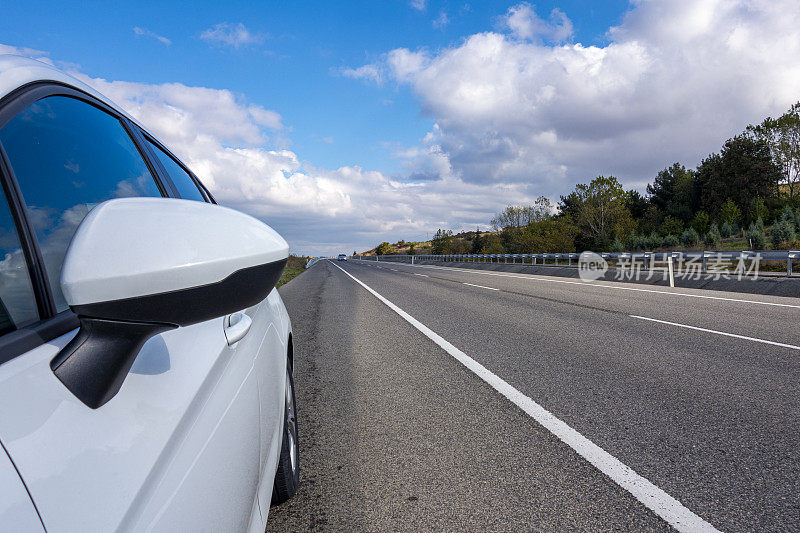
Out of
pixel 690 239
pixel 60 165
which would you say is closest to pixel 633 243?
pixel 690 239

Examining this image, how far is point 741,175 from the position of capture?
53219 millimetres

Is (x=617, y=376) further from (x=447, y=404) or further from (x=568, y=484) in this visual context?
(x=568, y=484)

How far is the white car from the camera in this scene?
31.3 inches

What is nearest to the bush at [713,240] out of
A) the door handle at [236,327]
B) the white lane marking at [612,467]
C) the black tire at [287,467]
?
the white lane marking at [612,467]

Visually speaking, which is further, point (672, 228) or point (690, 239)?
point (672, 228)

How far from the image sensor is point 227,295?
96 cm

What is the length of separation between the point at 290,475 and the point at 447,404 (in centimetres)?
186

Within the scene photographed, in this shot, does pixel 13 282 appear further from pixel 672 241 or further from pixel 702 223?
pixel 702 223

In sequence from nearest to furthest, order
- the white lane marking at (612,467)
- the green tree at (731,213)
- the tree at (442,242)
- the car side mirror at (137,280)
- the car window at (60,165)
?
the car side mirror at (137,280) → the car window at (60,165) → the white lane marking at (612,467) → the green tree at (731,213) → the tree at (442,242)

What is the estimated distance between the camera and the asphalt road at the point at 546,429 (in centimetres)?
247

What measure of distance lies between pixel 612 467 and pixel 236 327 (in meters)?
2.39

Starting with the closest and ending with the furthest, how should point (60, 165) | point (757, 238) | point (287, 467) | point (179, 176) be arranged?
point (60, 165) < point (287, 467) < point (179, 176) < point (757, 238)

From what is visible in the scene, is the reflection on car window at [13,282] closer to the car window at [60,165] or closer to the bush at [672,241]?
the car window at [60,165]

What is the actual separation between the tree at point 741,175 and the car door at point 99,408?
63.1 metres
